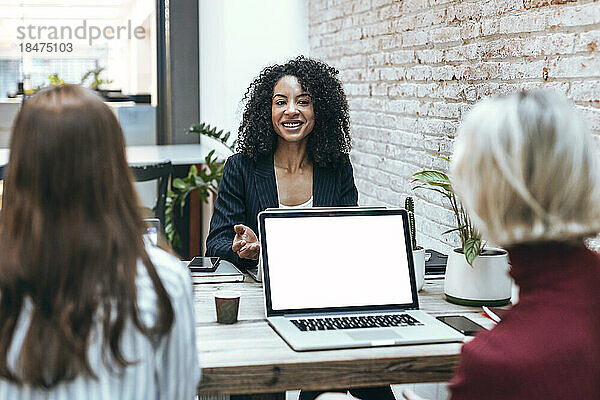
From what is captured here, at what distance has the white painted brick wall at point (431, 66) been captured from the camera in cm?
222

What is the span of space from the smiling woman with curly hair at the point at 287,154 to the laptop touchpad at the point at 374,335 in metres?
0.98

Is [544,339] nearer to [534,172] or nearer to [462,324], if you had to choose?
[534,172]

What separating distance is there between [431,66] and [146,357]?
230 cm

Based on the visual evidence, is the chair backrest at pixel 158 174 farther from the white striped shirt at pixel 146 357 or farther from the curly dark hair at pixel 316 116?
the white striped shirt at pixel 146 357

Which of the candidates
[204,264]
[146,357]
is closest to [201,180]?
[204,264]

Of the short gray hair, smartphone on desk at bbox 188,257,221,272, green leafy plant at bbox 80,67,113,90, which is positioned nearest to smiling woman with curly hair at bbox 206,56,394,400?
smartphone on desk at bbox 188,257,221,272

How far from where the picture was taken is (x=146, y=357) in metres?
1.17

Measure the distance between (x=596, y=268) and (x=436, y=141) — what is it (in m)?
2.02

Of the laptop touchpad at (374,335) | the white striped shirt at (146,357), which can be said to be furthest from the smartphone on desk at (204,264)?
the white striped shirt at (146,357)

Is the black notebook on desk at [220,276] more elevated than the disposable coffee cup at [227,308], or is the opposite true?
the disposable coffee cup at [227,308]

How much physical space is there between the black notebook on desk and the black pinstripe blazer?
247 millimetres

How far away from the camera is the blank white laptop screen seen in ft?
6.26

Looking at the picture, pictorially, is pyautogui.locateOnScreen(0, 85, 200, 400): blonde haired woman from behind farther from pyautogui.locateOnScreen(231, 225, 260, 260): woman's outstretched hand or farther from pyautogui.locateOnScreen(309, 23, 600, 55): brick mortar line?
pyautogui.locateOnScreen(309, 23, 600, 55): brick mortar line

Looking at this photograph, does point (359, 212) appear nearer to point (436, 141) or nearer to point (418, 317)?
point (418, 317)
